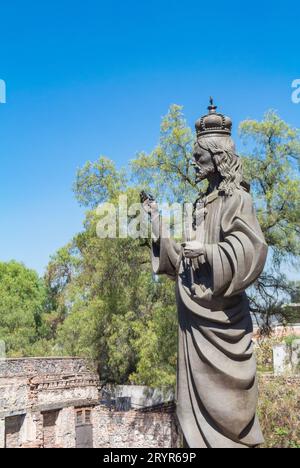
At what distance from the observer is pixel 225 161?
3.37 meters

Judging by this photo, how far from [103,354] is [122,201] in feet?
17.2

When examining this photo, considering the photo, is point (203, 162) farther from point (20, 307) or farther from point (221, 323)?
point (20, 307)

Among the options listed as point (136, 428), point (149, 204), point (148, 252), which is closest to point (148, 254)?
point (148, 252)

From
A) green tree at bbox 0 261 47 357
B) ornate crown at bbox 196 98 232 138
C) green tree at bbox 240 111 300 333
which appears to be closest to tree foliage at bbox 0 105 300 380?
green tree at bbox 240 111 300 333

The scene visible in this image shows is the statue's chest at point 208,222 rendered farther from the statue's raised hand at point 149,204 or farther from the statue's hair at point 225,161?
the statue's raised hand at point 149,204

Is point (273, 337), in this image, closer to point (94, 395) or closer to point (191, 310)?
point (94, 395)

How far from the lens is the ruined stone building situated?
15047mm

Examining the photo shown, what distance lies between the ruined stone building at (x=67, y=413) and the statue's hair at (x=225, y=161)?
11652 mm

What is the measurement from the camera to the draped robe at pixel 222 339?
299cm

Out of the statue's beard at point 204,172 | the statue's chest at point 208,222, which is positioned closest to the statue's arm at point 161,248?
the statue's chest at point 208,222

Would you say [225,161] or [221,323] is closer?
[221,323]

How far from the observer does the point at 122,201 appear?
12.7 meters

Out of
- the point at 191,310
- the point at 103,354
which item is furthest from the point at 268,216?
the point at 191,310

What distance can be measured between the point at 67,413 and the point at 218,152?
50.7 feet
